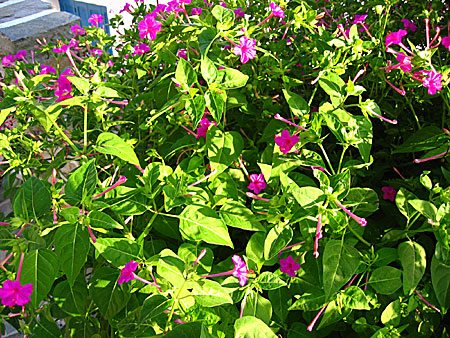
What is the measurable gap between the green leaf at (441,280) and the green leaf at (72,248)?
647 mm

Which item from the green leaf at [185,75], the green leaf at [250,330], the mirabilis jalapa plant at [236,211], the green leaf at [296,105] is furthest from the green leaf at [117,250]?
the green leaf at [296,105]

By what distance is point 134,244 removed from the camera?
828 mm

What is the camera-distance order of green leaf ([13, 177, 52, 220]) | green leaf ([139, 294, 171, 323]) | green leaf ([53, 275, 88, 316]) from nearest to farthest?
green leaf ([139, 294, 171, 323]) < green leaf ([13, 177, 52, 220]) < green leaf ([53, 275, 88, 316])

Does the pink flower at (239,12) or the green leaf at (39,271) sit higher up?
the pink flower at (239,12)

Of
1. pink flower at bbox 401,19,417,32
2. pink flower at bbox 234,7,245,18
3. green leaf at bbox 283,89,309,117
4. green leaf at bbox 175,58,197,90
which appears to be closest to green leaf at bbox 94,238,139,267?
green leaf at bbox 175,58,197,90

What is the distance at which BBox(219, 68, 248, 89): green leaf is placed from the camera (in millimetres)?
912

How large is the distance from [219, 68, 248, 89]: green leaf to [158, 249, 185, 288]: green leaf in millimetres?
384

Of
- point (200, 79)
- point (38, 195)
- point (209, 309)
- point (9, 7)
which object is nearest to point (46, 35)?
point (9, 7)

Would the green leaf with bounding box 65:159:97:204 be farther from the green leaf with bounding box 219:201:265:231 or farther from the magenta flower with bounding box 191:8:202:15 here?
the magenta flower with bounding box 191:8:202:15

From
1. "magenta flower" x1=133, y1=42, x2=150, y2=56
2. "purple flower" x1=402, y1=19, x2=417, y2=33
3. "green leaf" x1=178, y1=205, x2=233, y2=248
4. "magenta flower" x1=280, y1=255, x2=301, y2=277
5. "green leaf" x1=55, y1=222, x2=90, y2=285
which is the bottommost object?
"magenta flower" x1=280, y1=255, x2=301, y2=277

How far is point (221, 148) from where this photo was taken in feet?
3.14

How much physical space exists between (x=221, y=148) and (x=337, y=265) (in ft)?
1.18

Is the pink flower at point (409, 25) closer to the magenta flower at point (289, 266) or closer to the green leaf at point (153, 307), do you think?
the magenta flower at point (289, 266)

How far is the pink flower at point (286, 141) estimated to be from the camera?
911mm
